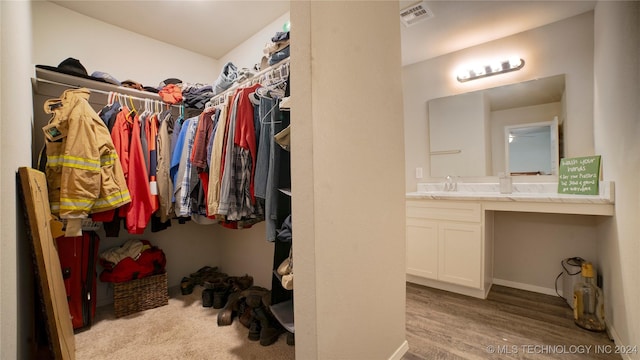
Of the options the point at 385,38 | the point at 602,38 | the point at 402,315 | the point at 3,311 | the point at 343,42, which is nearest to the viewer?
the point at 3,311

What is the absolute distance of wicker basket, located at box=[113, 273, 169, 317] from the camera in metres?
1.93

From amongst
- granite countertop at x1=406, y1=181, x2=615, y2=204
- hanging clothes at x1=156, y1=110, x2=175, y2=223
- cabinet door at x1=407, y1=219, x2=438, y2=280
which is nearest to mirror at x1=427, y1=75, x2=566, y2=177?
granite countertop at x1=406, y1=181, x2=615, y2=204

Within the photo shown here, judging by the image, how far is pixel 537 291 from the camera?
2.29m

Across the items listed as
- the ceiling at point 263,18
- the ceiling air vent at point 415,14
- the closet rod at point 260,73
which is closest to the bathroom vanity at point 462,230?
the ceiling at point 263,18

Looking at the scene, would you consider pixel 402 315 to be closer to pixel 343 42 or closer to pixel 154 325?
pixel 343 42

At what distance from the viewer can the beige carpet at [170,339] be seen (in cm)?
148

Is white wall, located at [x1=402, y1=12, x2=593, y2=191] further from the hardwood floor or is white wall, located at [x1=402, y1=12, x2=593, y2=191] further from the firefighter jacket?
the firefighter jacket

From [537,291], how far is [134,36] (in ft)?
15.0

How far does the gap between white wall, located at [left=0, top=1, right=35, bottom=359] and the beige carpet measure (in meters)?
0.47

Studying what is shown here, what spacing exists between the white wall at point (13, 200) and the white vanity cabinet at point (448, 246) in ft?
8.40

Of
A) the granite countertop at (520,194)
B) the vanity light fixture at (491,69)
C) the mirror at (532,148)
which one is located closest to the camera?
the granite countertop at (520,194)

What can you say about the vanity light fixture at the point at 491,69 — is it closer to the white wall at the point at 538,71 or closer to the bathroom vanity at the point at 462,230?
the white wall at the point at 538,71

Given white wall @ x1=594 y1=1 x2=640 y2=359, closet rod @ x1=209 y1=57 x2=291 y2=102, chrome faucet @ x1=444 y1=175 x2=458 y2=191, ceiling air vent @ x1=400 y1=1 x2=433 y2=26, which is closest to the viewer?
white wall @ x1=594 y1=1 x2=640 y2=359

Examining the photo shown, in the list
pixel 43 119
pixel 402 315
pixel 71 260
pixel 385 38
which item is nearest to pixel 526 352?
pixel 402 315
